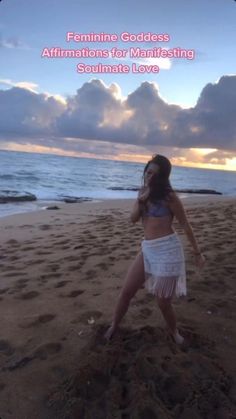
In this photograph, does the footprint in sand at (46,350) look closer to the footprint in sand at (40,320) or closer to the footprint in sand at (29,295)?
the footprint in sand at (40,320)

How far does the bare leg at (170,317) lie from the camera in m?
3.25

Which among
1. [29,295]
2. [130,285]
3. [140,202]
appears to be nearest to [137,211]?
[140,202]

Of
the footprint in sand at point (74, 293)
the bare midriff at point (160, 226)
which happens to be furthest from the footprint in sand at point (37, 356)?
the bare midriff at point (160, 226)

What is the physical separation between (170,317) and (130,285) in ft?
1.44

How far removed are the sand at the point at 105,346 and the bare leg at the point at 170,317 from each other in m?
0.08

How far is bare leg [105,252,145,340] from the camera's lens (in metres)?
3.29

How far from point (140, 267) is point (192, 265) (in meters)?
2.39

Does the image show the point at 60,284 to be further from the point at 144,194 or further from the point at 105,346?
the point at 144,194

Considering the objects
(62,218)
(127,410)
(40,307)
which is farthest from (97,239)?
(127,410)

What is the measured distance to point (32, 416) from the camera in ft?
8.36

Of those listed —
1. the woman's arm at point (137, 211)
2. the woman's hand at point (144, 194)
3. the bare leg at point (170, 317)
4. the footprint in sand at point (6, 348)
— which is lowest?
the footprint in sand at point (6, 348)

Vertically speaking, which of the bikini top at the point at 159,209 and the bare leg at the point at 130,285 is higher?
the bikini top at the point at 159,209

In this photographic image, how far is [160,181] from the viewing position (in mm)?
3041

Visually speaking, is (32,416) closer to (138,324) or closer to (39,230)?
(138,324)
